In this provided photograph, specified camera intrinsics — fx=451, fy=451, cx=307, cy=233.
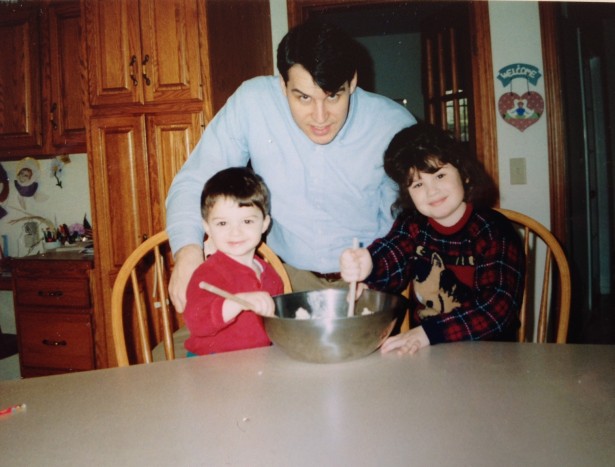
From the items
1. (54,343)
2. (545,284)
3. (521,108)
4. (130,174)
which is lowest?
(54,343)

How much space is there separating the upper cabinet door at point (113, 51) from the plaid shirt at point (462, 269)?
5.23 feet

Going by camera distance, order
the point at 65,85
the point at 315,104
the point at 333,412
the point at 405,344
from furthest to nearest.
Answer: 1. the point at 65,85
2. the point at 315,104
3. the point at 405,344
4. the point at 333,412

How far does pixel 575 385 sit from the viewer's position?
2.10 ft

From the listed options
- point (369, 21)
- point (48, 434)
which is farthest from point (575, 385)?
point (369, 21)

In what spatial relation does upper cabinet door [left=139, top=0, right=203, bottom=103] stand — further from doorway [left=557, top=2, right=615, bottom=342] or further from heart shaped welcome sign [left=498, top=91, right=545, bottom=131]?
doorway [left=557, top=2, right=615, bottom=342]

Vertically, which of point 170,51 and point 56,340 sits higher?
point 170,51

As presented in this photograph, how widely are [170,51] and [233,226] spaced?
1384 millimetres

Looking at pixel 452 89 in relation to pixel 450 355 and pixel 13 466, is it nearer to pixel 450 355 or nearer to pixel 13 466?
pixel 450 355

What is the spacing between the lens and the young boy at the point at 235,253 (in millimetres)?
1142

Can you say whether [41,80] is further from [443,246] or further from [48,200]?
[443,246]

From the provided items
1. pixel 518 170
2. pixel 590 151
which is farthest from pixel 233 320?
pixel 590 151

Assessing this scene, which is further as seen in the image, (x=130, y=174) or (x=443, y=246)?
(x=130, y=174)

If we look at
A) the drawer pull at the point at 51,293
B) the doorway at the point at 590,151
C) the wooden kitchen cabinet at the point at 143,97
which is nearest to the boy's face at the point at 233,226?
the wooden kitchen cabinet at the point at 143,97

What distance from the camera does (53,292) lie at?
2.42 metres
